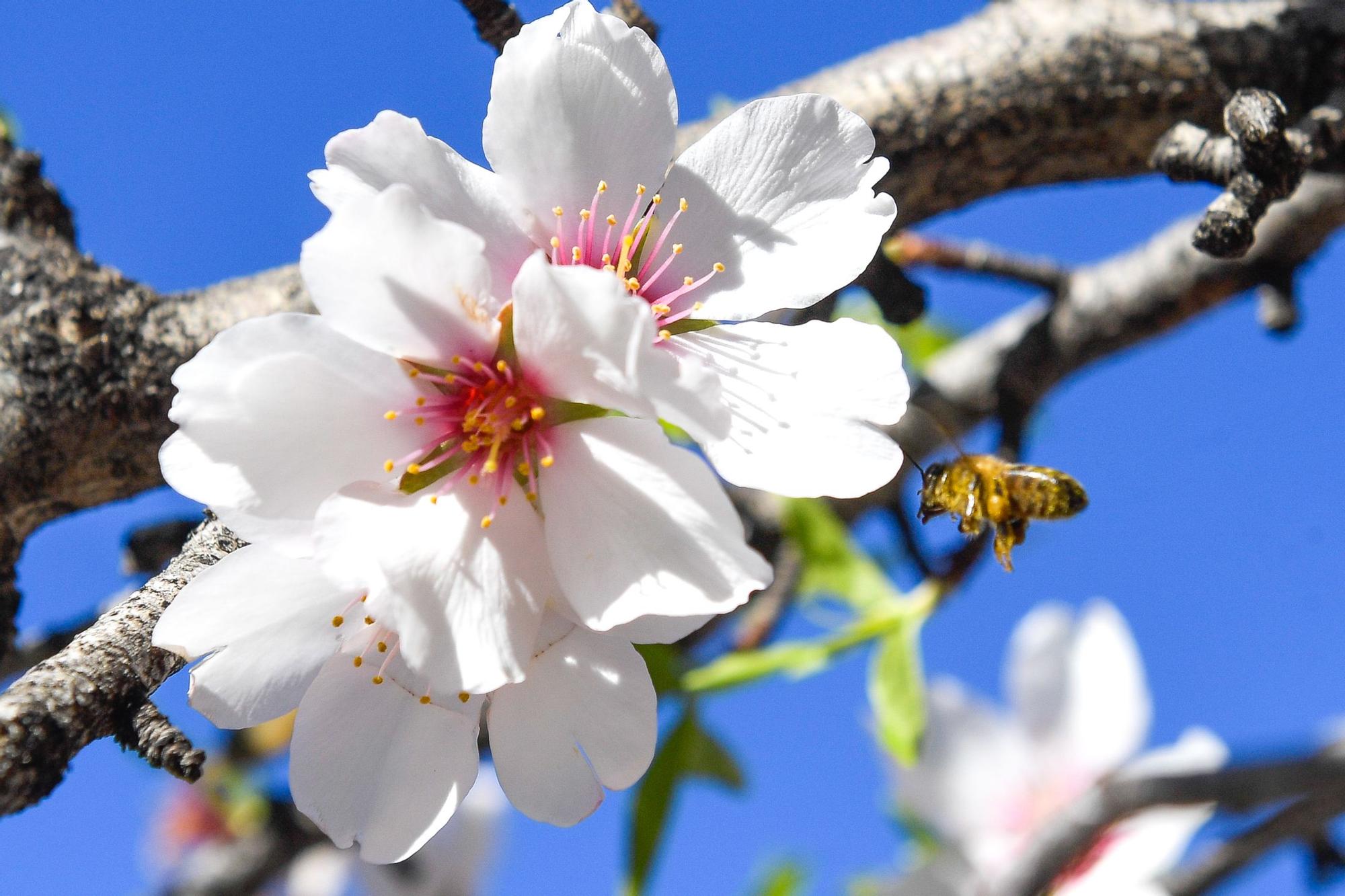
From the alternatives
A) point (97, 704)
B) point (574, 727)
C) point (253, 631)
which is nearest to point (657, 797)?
point (574, 727)

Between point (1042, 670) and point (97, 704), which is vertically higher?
point (97, 704)

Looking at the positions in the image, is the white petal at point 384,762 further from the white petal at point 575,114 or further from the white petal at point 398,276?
the white petal at point 575,114

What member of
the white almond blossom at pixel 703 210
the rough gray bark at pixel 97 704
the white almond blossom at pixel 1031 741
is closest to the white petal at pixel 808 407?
the white almond blossom at pixel 703 210

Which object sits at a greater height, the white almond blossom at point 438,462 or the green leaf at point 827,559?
the white almond blossom at point 438,462

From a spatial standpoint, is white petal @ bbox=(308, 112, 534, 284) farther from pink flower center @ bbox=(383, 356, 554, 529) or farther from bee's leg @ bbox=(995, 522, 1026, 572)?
bee's leg @ bbox=(995, 522, 1026, 572)

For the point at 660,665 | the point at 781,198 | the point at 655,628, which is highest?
the point at 781,198

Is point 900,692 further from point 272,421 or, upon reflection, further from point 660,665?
point 272,421

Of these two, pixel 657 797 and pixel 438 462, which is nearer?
pixel 438 462

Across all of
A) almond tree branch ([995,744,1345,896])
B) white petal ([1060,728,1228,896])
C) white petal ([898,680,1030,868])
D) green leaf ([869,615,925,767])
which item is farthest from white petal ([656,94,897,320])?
white petal ([898,680,1030,868])

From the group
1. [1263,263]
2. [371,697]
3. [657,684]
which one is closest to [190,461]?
[371,697]
